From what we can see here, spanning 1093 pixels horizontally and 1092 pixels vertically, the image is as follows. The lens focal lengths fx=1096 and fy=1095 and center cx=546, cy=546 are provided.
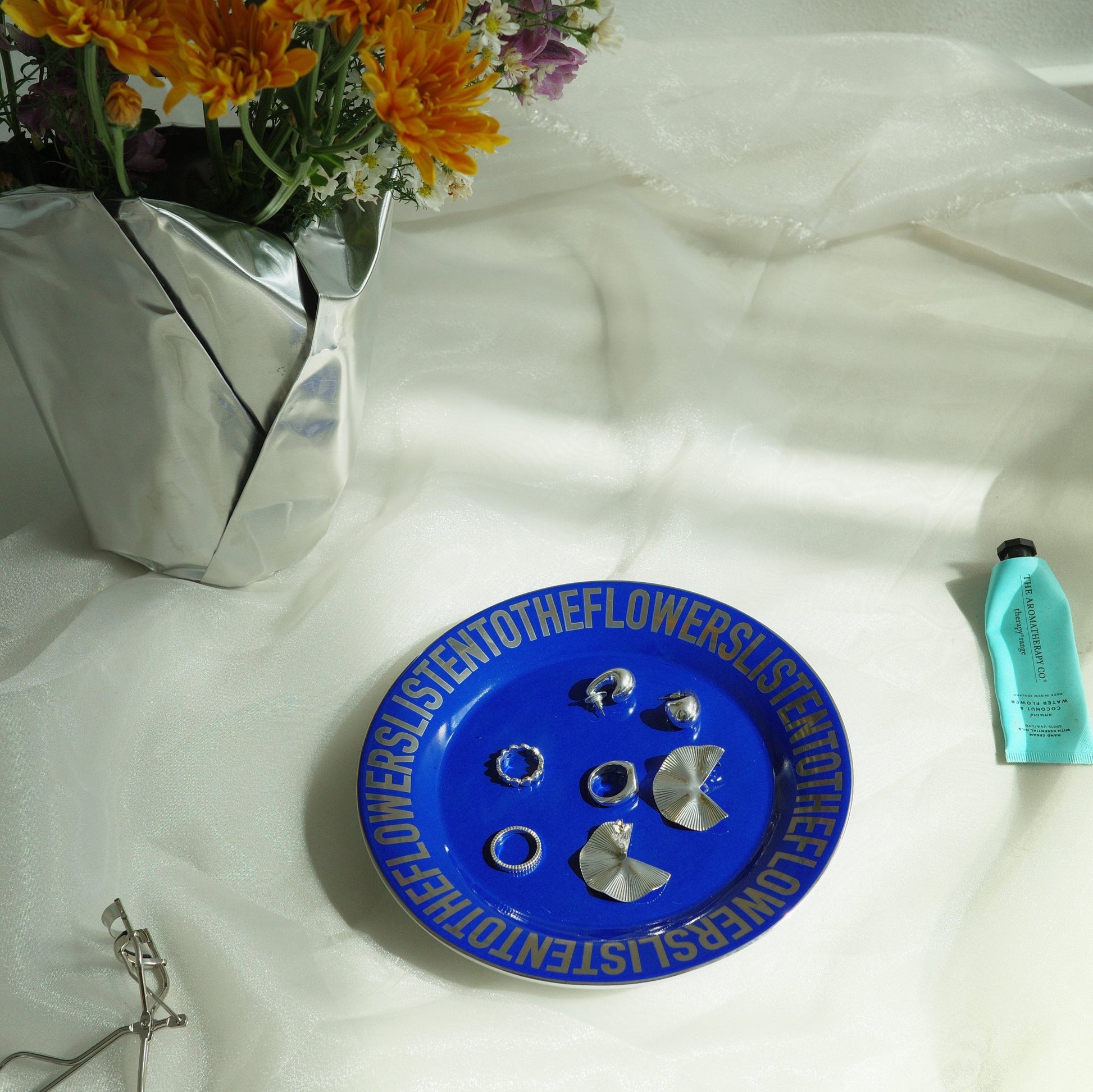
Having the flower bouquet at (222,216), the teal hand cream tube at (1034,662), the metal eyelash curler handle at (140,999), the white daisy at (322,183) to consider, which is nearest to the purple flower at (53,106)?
the flower bouquet at (222,216)

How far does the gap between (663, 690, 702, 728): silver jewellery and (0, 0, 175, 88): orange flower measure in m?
0.41

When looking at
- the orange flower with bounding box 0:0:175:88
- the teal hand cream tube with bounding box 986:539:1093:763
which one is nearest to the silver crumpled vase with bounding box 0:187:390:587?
the orange flower with bounding box 0:0:175:88

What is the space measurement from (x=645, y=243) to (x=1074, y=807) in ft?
1.77

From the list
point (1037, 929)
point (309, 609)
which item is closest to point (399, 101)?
point (309, 609)

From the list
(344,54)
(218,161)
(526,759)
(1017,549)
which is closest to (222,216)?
(218,161)

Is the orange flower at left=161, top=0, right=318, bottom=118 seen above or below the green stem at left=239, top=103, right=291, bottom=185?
above

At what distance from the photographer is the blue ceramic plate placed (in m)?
0.53

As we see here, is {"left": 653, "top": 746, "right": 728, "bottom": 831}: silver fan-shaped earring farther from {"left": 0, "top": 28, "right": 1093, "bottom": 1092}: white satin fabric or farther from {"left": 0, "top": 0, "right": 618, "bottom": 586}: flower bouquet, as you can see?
{"left": 0, "top": 0, "right": 618, "bottom": 586}: flower bouquet

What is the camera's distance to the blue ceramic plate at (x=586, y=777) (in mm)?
532

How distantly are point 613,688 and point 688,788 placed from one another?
0.08 meters

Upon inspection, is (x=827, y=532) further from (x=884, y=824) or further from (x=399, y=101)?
(x=399, y=101)

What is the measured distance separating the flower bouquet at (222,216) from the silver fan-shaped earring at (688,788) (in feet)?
0.88

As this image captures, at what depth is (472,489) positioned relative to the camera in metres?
0.78

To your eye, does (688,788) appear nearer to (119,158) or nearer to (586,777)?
(586,777)
